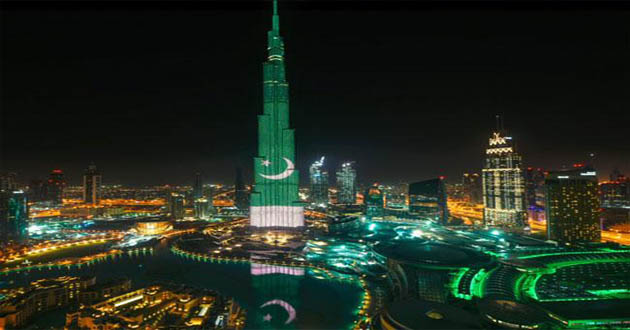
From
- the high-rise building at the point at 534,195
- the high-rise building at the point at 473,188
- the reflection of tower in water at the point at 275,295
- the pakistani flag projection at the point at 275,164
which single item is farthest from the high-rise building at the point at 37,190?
the high-rise building at the point at 534,195

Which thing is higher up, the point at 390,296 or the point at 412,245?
the point at 412,245

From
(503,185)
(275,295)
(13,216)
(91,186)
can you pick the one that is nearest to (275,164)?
(275,295)

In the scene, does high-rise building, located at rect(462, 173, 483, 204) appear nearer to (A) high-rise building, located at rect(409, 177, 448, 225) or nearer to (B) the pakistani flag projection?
(A) high-rise building, located at rect(409, 177, 448, 225)

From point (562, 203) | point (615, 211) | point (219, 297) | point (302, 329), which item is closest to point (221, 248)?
point (219, 297)

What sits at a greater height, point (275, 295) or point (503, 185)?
point (503, 185)

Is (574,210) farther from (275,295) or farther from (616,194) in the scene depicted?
(275,295)

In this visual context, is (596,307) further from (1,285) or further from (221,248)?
(1,285)
